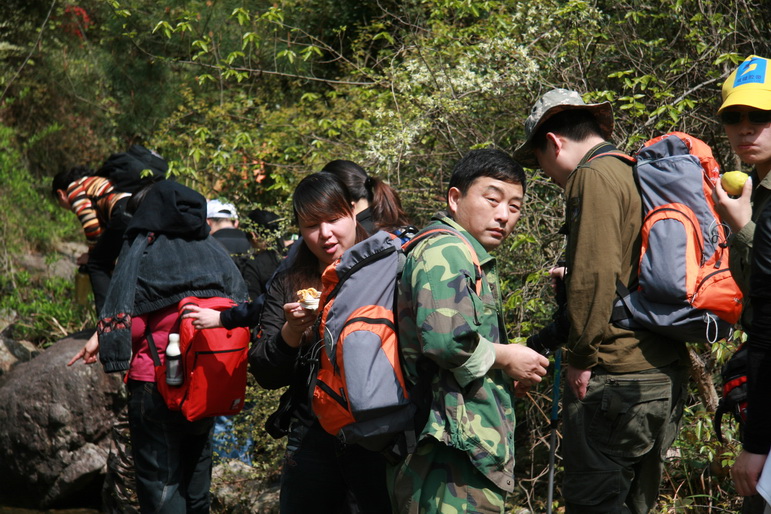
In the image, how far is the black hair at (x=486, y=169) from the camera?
2672mm

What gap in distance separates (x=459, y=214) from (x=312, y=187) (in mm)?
718

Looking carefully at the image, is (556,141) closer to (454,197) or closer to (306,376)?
(454,197)

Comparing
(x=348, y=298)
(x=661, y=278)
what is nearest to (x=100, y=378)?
(x=348, y=298)

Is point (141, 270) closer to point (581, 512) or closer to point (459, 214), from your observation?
point (459, 214)

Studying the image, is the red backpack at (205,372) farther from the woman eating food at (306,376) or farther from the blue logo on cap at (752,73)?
the blue logo on cap at (752,73)

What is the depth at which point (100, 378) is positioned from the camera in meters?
6.07

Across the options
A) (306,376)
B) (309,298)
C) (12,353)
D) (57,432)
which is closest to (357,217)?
(309,298)

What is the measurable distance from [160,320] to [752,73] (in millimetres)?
2839

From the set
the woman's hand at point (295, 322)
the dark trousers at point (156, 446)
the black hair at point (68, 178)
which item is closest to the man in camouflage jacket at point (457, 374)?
the woman's hand at point (295, 322)

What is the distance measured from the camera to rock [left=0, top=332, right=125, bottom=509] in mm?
6012

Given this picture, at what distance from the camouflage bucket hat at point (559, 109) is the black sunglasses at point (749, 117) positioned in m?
0.43

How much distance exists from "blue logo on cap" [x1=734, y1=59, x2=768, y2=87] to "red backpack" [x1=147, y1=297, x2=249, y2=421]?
2.38 m

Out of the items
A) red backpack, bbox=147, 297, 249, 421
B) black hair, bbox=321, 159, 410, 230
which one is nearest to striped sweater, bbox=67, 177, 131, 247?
red backpack, bbox=147, 297, 249, 421

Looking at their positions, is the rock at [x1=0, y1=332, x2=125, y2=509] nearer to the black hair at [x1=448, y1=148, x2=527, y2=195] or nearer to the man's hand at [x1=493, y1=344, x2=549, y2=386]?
the black hair at [x1=448, y1=148, x2=527, y2=195]
